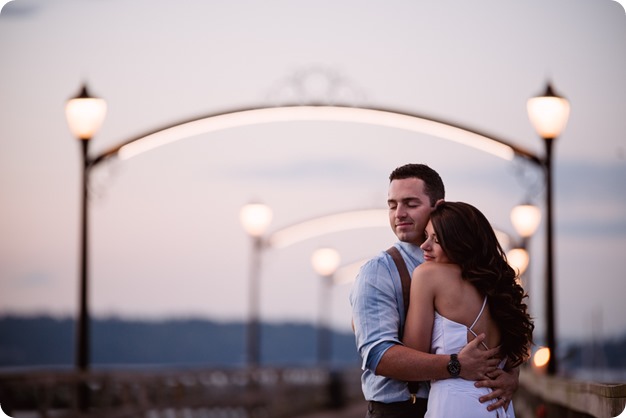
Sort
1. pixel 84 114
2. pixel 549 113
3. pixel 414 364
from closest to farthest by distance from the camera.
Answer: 1. pixel 414 364
2. pixel 549 113
3. pixel 84 114

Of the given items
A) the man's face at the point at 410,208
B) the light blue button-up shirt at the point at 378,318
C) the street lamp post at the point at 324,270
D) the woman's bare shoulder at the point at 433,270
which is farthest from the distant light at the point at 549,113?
the street lamp post at the point at 324,270

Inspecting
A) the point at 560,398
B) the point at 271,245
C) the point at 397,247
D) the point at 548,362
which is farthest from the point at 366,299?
the point at 271,245

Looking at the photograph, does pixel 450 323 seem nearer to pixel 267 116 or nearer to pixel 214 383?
pixel 267 116

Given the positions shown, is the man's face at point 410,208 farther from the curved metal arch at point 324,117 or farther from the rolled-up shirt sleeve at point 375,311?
the curved metal arch at point 324,117

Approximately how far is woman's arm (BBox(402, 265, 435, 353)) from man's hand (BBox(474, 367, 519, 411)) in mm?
334

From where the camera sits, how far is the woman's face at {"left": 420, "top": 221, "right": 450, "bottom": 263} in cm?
685

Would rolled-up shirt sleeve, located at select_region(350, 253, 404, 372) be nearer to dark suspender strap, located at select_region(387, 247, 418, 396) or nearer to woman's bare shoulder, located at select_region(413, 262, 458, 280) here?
dark suspender strap, located at select_region(387, 247, 418, 396)

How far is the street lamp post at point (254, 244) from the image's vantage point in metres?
29.7

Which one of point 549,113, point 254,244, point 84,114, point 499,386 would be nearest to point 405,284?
point 499,386

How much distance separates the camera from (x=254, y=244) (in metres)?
31.5

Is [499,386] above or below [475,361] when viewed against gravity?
below

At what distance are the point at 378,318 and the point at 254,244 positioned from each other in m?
24.7

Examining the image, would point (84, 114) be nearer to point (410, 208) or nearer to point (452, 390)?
point (410, 208)

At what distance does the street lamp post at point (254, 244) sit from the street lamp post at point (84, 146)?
39.1 feet
